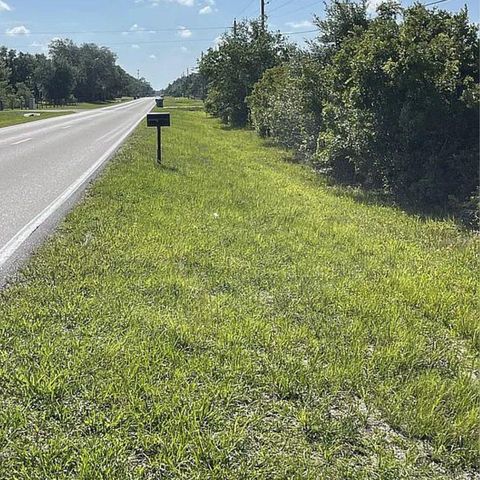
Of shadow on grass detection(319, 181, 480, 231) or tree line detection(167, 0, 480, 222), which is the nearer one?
shadow on grass detection(319, 181, 480, 231)

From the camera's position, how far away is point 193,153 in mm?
15766

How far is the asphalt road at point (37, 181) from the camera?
5.90m

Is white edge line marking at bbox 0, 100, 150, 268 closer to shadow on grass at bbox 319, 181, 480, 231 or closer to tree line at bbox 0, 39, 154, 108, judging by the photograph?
shadow on grass at bbox 319, 181, 480, 231

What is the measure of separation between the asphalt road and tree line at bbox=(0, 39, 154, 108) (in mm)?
46282

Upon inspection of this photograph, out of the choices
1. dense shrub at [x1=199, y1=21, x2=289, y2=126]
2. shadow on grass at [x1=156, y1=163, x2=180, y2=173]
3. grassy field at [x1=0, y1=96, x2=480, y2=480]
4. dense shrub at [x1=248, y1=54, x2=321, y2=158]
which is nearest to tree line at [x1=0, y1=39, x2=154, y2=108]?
dense shrub at [x1=199, y1=21, x2=289, y2=126]

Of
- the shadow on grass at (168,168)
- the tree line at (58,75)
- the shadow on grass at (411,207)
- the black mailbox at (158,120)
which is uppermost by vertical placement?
the tree line at (58,75)

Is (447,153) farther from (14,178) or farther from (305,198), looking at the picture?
(14,178)

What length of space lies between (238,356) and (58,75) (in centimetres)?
8511

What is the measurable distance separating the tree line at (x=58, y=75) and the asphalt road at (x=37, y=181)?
152 ft

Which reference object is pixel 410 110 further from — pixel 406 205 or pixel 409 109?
pixel 406 205

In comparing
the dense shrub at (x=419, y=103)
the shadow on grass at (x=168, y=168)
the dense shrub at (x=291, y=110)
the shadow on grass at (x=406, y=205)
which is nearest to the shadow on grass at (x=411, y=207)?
the shadow on grass at (x=406, y=205)

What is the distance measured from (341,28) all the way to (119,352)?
41.8 feet

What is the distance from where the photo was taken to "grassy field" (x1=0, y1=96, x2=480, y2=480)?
2.47m

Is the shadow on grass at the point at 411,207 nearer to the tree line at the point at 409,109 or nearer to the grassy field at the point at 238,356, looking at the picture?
the tree line at the point at 409,109
